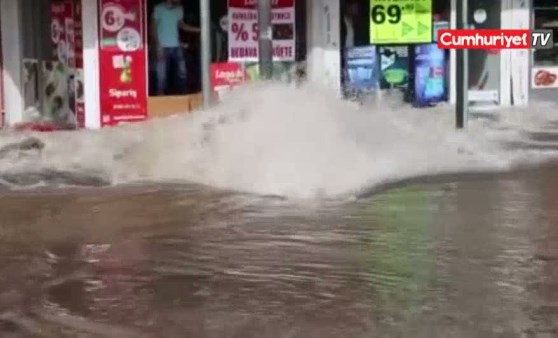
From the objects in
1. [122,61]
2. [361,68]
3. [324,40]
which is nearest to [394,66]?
[361,68]

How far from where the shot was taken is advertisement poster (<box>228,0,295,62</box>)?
61.3ft

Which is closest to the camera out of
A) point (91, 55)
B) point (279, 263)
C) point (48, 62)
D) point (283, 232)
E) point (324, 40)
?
point (279, 263)

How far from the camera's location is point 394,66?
19484 millimetres

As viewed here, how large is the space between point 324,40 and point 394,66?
1.28 meters

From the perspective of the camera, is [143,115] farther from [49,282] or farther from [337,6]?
[49,282]

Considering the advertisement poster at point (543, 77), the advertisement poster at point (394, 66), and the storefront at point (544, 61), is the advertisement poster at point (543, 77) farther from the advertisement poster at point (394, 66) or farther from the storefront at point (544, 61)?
the advertisement poster at point (394, 66)

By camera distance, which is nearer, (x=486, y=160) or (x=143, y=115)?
(x=486, y=160)

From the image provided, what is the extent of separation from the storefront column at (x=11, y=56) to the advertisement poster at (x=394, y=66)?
5.91 metres

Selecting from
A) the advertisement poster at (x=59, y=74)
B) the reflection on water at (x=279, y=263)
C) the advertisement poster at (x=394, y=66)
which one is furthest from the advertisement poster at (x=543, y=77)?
the reflection on water at (x=279, y=263)

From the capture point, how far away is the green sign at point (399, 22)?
19312 millimetres

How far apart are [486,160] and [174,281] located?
6.22 m

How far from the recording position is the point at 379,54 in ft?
63.7

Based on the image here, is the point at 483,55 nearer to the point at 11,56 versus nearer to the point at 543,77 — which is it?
the point at 543,77

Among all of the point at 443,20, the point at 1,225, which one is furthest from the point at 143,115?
the point at 1,225
